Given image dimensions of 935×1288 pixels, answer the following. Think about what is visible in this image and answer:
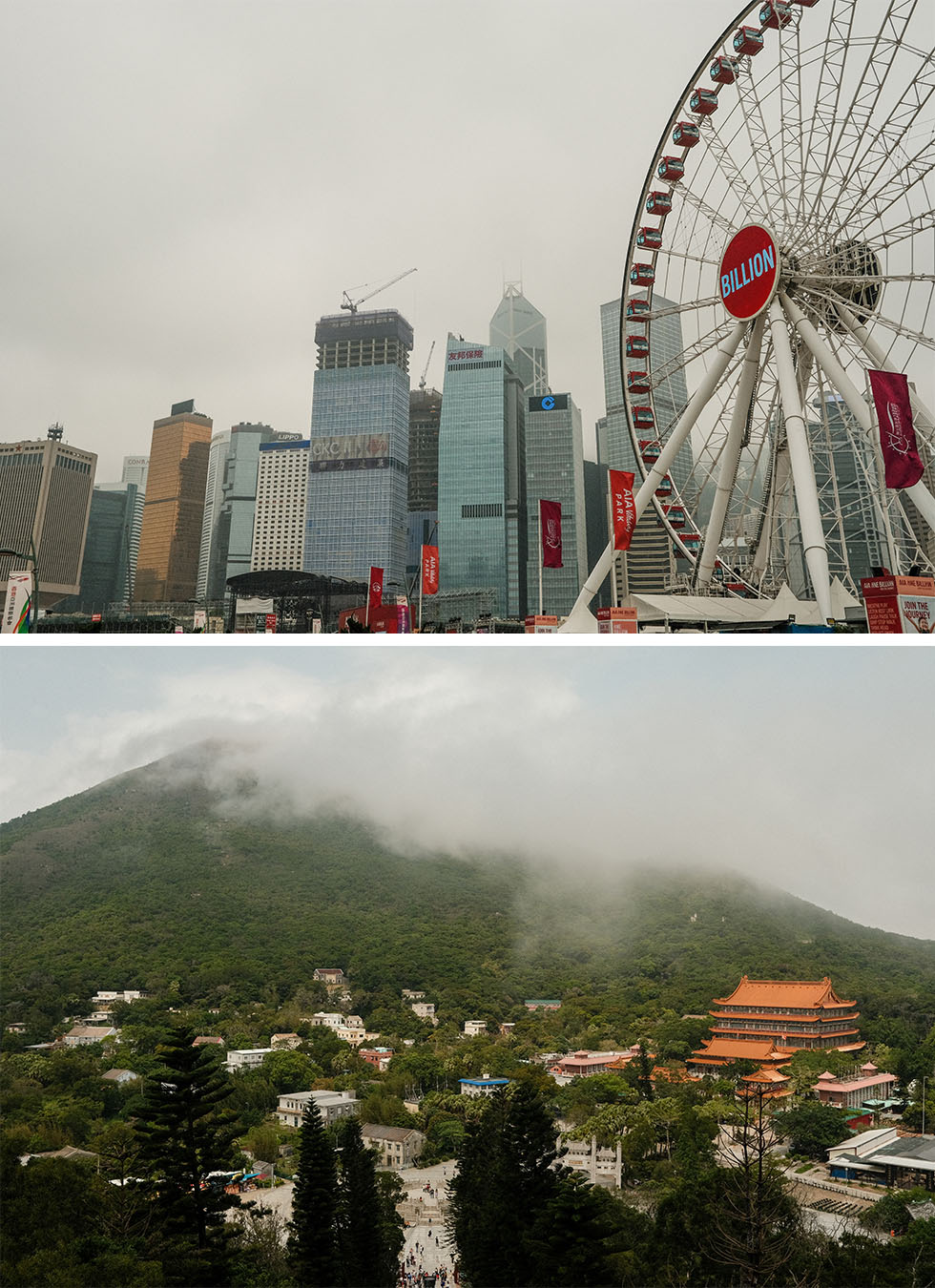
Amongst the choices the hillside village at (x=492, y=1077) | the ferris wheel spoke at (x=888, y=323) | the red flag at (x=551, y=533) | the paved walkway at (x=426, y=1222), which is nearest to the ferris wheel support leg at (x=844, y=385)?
the ferris wheel spoke at (x=888, y=323)

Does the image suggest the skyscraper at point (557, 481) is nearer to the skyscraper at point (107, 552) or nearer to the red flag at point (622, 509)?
the skyscraper at point (107, 552)

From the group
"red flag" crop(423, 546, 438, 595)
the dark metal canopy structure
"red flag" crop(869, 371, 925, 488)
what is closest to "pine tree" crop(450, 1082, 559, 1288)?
"red flag" crop(869, 371, 925, 488)

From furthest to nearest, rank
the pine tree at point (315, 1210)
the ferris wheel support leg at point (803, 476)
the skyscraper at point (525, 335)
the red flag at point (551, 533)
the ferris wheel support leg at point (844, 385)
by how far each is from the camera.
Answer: the skyscraper at point (525, 335)
the red flag at point (551, 533)
the ferris wheel support leg at point (844, 385)
the ferris wheel support leg at point (803, 476)
the pine tree at point (315, 1210)

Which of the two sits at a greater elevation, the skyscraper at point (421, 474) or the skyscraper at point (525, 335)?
the skyscraper at point (525, 335)

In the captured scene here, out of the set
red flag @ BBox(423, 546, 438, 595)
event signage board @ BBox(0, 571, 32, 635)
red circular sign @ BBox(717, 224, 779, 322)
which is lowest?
event signage board @ BBox(0, 571, 32, 635)

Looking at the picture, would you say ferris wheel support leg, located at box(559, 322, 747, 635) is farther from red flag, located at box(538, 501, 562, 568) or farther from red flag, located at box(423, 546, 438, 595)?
red flag, located at box(423, 546, 438, 595)

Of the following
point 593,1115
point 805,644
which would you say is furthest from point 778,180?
point 593,1115

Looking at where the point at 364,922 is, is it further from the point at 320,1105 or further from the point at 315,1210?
the point at 315,1210
